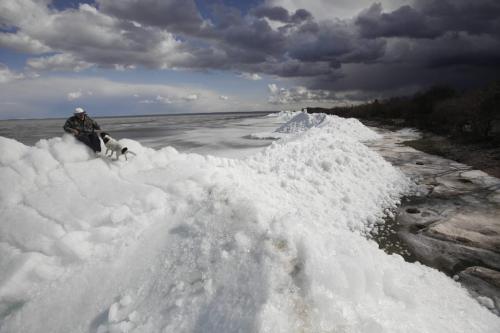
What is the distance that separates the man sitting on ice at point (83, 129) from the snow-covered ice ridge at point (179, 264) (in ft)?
1.72

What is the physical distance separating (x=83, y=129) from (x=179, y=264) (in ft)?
13.7

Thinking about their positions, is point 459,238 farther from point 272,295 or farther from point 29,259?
point 29,259

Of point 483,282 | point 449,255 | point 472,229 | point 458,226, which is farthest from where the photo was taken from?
point 458,226

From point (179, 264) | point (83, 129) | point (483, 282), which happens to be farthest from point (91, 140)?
point (483, 282)

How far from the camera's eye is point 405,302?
11.0 feet

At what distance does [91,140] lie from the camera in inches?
237

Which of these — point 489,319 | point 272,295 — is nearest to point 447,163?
point 489,319

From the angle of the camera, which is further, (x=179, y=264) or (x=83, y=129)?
(x=83, y=129)

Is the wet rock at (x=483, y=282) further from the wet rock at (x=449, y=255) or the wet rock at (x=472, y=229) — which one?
the wet rock at (x=472, y=229)

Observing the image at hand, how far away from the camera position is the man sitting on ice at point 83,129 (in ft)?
19.6

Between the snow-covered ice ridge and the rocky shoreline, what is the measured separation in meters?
0.41

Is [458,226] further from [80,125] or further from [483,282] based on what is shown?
[80,125]

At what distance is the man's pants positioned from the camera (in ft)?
19.5

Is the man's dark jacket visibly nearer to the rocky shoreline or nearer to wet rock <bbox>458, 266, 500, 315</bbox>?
the rocky shoreline
